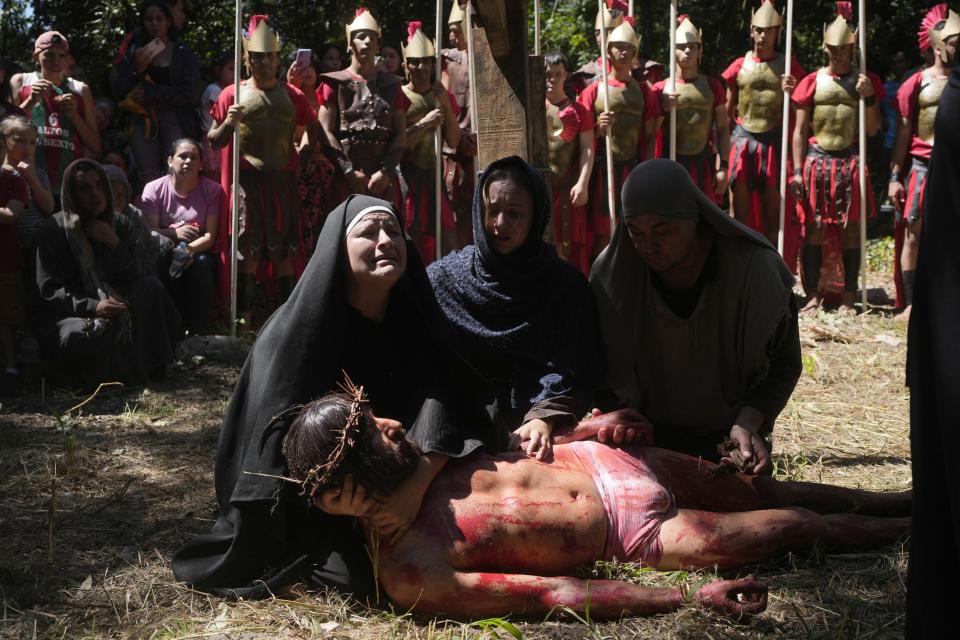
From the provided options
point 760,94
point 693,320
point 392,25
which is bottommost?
point 693,320

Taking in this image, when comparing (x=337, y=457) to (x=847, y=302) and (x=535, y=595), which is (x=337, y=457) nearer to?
(x=535, y=595)

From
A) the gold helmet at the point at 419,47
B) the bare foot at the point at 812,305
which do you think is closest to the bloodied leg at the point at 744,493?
the bare foot at the point at 812,305

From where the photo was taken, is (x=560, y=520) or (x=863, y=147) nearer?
(x=560, y=520)

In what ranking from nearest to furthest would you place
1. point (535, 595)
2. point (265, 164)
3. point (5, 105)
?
point (535, 595), point (5, 105), point (265, 164)

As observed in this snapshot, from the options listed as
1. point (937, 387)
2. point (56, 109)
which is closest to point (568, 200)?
point (56, 109)

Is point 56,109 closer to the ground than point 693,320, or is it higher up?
higher up

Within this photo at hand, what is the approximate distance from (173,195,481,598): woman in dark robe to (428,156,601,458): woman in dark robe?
54 cm

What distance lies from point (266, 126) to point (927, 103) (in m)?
5.27

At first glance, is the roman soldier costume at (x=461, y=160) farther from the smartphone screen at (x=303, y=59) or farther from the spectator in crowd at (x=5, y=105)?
the spectator in crowd at (x=5, y=105)

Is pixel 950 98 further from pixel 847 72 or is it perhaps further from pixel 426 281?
pixel 847 72

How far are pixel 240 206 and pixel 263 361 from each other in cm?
476

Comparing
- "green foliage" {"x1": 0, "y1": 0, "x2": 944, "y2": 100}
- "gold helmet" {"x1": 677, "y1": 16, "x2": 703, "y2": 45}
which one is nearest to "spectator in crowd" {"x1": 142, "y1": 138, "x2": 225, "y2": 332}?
"gold helmet" {"x1": 677, "y1": 16, "x2": 703, "y2": 45}

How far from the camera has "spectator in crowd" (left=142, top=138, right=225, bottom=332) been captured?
7.94 metres

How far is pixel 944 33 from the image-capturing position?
8.84 m
